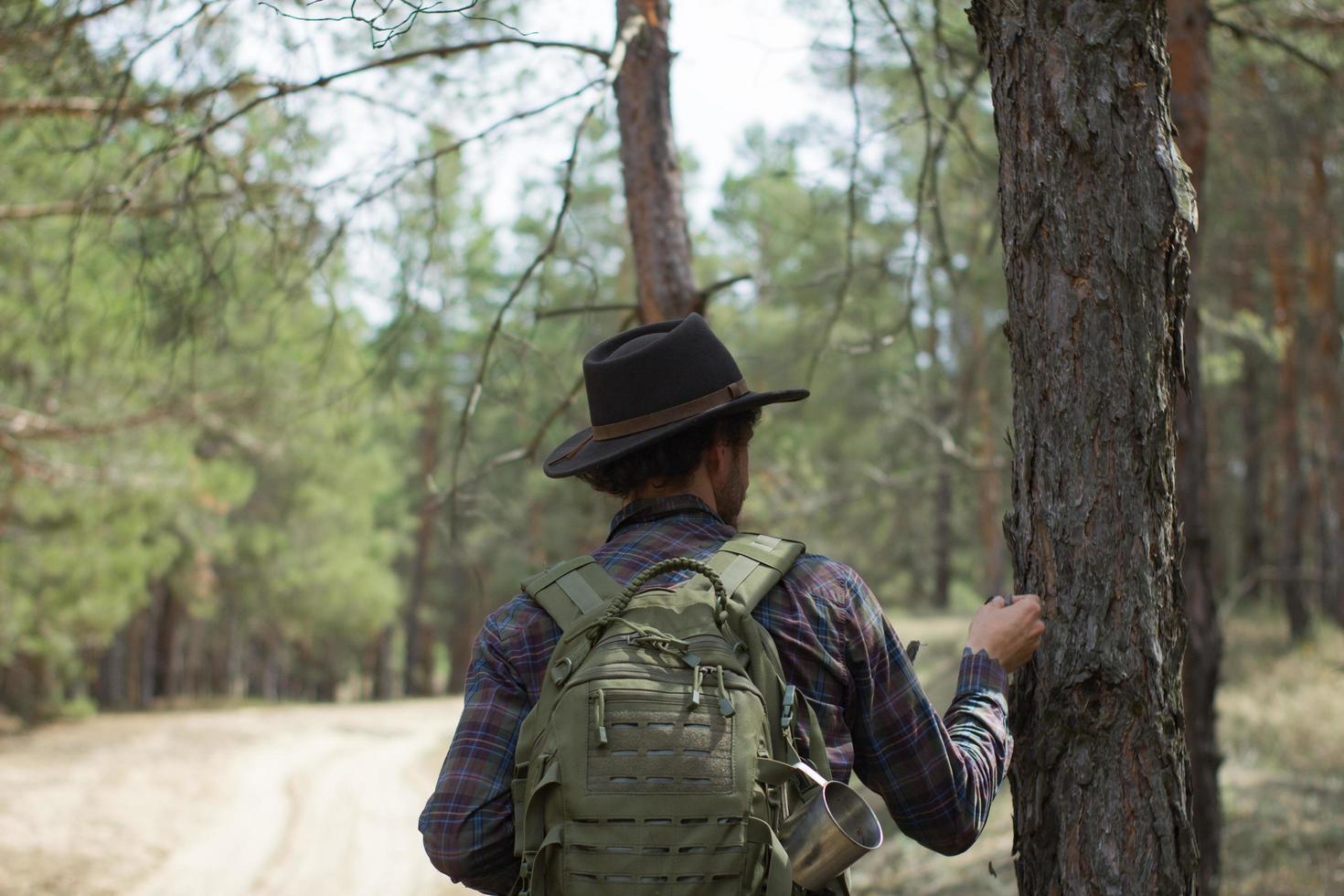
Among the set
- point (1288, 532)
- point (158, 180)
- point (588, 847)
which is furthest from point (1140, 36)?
point (1288, 532)

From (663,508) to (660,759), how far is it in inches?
20.2

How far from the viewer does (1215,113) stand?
9.77 metres

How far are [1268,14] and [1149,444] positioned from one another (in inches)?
254

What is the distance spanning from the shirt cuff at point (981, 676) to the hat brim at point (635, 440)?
59 cm

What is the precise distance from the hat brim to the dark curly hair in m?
0.03

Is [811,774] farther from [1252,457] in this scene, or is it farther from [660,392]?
[1252,457]

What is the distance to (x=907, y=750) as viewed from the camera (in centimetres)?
190

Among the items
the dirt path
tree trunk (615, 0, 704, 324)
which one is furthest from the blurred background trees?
the dirt path

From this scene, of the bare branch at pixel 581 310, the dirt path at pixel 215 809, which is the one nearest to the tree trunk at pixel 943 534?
the dirt path at pixel 215 809

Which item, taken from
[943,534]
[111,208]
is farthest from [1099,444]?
[943,534]

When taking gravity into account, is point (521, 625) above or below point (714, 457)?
below

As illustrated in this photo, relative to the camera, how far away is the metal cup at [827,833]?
1.74m

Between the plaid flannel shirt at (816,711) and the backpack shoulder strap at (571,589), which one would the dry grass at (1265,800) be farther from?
the backpack shoulder strap at (571,589)

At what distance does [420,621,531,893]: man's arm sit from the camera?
6.07 ft
